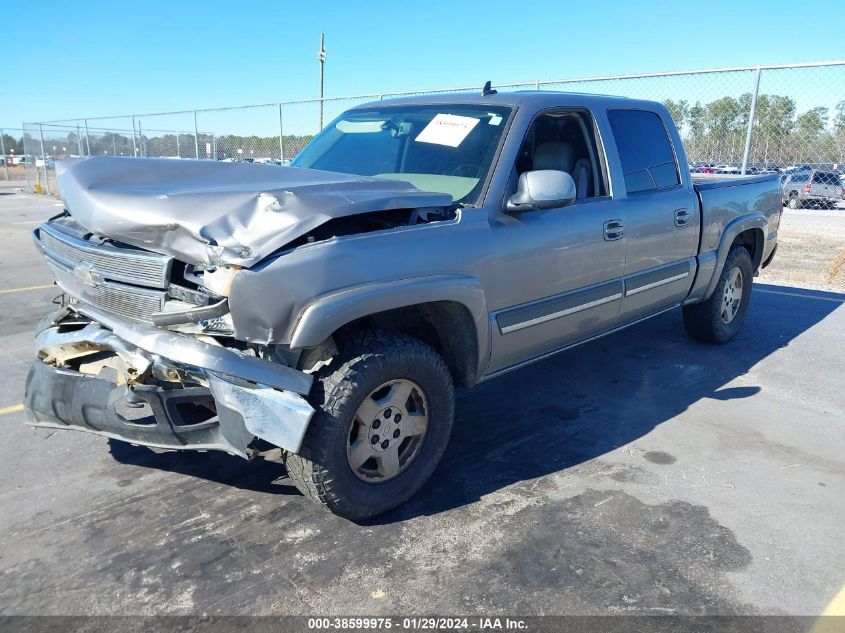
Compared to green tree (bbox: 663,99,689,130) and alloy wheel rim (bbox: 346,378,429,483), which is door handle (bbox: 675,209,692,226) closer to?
alloy wheel rim (bbox: 346,378,429,483)

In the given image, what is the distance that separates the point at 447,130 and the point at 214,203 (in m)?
1.64

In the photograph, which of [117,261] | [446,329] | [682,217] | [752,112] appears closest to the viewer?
[117,261]

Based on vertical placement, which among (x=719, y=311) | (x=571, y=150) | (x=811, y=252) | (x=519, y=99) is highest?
(x=519, y=99)

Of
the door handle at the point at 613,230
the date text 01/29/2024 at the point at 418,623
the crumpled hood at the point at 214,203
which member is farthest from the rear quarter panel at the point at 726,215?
the date text 01/29/2024 at the point at 418,623

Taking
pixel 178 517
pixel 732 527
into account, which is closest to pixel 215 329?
pixel 178 517

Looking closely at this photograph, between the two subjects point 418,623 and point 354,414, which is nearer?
point 418,623

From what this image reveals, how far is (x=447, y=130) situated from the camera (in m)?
3.90

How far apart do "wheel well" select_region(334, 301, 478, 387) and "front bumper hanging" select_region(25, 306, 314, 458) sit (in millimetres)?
704

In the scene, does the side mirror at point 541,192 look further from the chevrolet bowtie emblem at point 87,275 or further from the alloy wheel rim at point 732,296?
the alloy wheel rim at point 732,296

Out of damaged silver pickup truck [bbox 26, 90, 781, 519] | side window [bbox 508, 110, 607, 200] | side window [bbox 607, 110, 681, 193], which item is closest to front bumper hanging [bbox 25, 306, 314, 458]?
damaged silver pickup truck [bbox 26, 90, 781, 519]

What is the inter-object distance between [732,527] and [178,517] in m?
2.56

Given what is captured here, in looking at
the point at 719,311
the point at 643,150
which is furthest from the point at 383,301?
the point at 719,311

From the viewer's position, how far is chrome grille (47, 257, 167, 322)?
9.27 feet

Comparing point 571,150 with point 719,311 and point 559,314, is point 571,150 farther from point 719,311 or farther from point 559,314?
point 719,311
